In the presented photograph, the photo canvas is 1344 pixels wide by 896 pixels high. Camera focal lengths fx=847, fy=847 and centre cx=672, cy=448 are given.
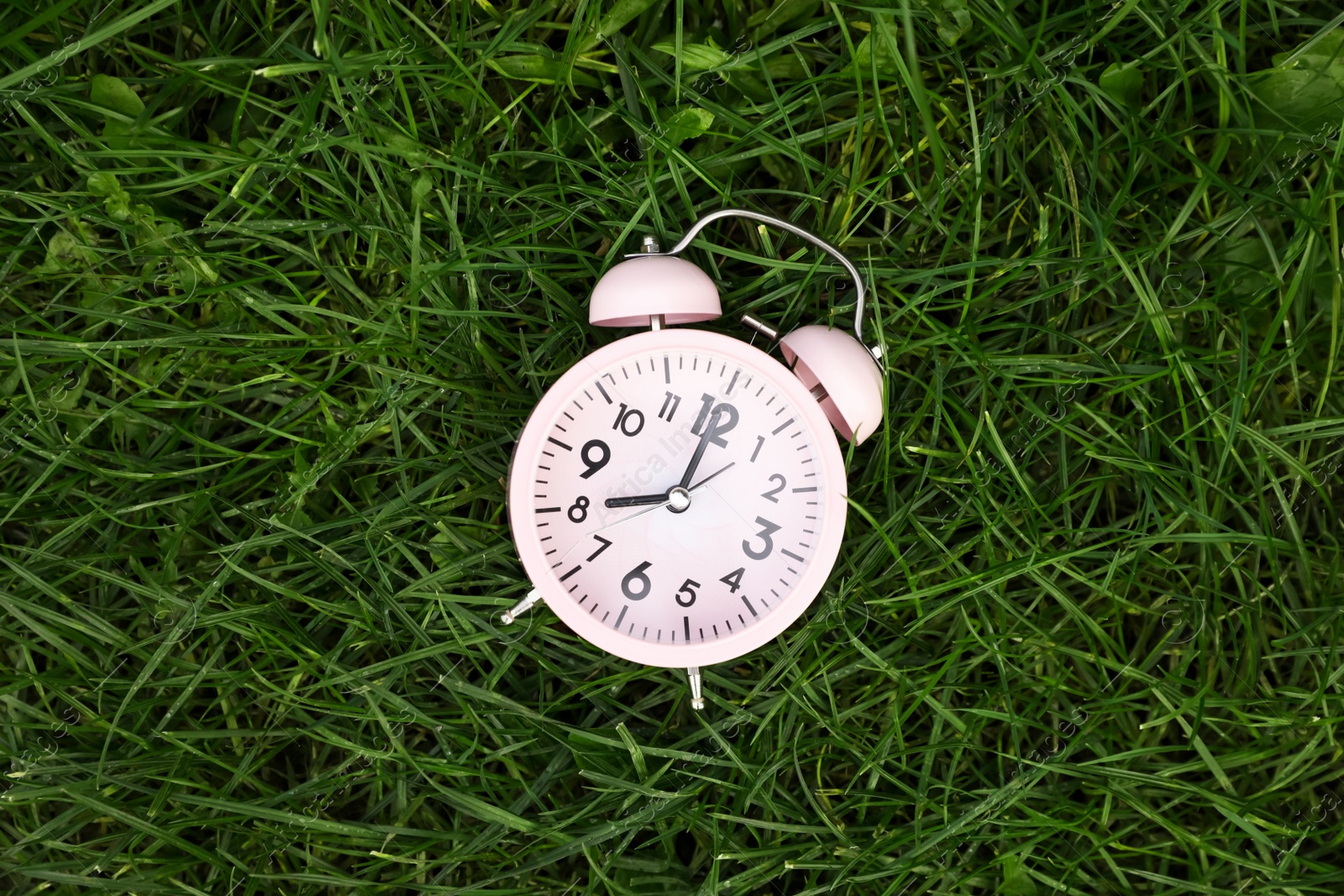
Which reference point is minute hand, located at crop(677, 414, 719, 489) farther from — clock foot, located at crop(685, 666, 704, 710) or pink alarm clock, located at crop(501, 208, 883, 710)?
clock foot, located at crop(685, 666, 704, 710)

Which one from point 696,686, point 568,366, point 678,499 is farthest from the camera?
point 568,366

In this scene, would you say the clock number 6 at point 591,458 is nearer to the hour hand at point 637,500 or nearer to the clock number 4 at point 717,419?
the hour hand at point 637,500

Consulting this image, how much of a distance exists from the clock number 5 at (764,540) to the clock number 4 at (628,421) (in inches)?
12.2

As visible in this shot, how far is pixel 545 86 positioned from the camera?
6.22ft

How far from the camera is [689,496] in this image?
66.7 inches

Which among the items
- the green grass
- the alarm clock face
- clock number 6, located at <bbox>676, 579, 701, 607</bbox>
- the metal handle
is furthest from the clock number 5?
the metal handle

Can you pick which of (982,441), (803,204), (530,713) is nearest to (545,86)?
(803,204)

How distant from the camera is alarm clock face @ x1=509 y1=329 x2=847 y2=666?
5.60 ft

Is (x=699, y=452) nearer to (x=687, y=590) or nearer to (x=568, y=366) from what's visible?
(x=687, y=590)

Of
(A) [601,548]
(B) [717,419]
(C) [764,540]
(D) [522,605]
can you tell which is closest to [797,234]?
(B) [717,419]

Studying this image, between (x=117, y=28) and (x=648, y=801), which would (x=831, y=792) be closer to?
(x=648, y=801)

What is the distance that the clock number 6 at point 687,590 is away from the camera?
5.67ft

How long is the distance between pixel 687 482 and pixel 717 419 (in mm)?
146

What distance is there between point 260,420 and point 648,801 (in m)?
1.25
